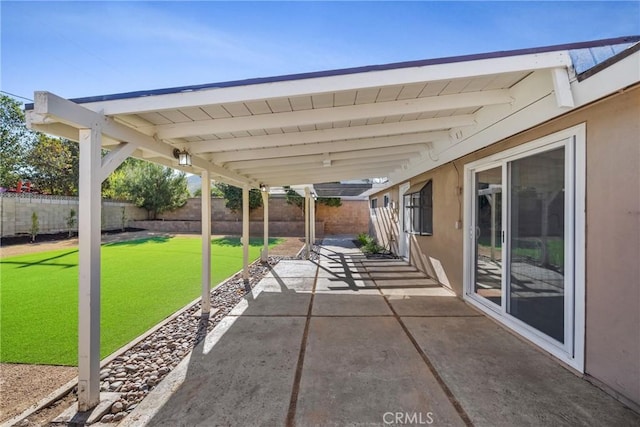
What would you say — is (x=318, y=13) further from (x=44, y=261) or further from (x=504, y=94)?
(x=44, y=261)

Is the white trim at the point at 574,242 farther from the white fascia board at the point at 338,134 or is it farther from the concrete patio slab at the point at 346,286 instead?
the concrete patio slab at the point at 346,286

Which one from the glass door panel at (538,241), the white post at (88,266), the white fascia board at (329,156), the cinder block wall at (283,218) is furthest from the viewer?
the cinder block wall at (283,218)

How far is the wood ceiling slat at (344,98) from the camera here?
10.4 feet

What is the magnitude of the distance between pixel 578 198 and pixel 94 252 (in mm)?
4435

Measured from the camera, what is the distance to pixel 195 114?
11.0ft

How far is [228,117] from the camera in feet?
11.6

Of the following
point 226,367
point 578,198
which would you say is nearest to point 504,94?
point 578,198

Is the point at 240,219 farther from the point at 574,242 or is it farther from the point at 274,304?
the point at 574,242

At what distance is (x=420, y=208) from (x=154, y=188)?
20583 mm

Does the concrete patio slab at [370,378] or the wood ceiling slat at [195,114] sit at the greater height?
the wood ceiling slat at [195,114]

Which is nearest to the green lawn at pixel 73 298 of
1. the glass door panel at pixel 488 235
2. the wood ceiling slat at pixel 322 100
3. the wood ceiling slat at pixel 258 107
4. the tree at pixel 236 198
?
the wood ceiling slat at pixel 258 107

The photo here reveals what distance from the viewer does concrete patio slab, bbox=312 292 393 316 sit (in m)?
4.61

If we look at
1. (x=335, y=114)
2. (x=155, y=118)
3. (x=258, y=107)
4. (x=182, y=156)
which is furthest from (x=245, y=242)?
(x=335, y=114)

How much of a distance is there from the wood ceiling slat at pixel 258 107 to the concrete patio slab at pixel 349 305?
3020mm
